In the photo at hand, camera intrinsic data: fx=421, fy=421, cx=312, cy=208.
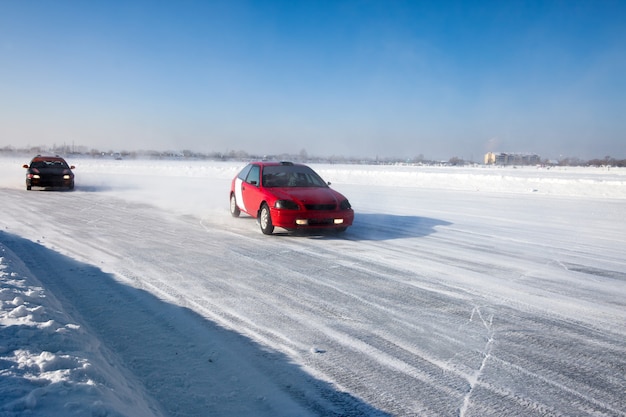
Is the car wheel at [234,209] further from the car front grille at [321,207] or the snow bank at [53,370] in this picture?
the snow bank at [53,370]

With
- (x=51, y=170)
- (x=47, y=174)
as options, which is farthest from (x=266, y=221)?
(x=51, y=170)

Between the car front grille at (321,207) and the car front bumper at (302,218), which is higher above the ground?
the car front grille at (321,207)

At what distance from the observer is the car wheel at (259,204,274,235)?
28.7ft

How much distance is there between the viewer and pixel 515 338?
3.85m

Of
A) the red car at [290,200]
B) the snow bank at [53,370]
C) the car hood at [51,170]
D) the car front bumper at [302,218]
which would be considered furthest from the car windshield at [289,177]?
the car hood at [51,170]

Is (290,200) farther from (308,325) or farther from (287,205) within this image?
(308,325)

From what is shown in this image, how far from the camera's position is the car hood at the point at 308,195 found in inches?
340

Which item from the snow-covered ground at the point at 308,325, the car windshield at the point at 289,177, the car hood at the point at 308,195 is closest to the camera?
the snow-covered ground at the point at 308,325

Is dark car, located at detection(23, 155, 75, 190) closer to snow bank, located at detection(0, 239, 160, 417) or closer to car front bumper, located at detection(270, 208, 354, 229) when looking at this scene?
car front bumper, located at detection(270, 208, 354, 229)

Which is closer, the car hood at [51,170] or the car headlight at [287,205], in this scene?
the car headlight at [287,205]

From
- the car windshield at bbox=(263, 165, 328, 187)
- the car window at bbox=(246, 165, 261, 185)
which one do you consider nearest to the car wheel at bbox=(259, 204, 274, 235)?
the car windshield at bbox=(263, 165, 328, 187)

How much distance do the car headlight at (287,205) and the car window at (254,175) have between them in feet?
4.79

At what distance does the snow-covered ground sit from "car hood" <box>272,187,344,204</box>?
79 cm

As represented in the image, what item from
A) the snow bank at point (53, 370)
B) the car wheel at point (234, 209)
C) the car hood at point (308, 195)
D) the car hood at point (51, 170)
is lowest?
the snow bank at point (53, 370)
